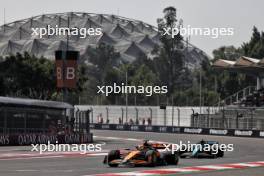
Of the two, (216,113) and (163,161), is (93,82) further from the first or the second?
(163,161)

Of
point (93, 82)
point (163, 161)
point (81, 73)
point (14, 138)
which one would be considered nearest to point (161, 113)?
point (81, 73)

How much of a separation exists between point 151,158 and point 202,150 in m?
6.18

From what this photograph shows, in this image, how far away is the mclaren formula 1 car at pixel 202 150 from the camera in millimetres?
28219

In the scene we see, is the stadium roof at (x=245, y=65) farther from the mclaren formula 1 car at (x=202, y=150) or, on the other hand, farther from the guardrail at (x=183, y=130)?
the mclaren formula 1 car at (x=202, y=150)

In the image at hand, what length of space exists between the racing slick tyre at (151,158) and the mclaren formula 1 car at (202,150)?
567 centimetres

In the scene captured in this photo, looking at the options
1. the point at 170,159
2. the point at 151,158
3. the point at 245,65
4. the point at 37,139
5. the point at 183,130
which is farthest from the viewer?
the point at 245,65

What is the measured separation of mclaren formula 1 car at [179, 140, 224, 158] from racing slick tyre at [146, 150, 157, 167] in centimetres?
567

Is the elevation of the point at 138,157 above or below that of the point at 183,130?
below

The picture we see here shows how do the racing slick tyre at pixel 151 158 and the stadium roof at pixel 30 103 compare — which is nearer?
the racing slick tyre at pixel 151 158

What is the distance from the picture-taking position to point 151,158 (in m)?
22.5

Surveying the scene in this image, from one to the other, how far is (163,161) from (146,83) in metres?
87.7

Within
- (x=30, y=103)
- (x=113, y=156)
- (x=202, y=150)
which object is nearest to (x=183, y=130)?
(x=30, y=103)

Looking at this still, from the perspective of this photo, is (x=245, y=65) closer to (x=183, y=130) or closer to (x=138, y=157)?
(x=183, y=130)

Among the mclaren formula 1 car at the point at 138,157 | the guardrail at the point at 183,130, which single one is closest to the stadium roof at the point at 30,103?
the mclaren formula 1 car at the point at 138,157
